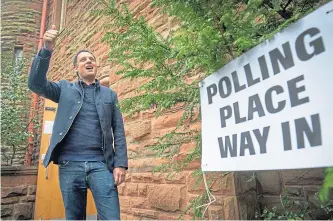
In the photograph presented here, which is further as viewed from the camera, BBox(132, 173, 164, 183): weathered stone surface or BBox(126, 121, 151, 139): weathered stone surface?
BBox(126, 121, 151, 139): weathered stone surface

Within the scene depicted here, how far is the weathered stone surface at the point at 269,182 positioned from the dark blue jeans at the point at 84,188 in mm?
959

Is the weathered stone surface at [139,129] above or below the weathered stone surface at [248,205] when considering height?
above

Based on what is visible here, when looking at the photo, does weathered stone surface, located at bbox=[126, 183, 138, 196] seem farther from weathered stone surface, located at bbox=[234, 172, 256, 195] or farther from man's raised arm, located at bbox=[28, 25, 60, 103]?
man's raised arm, located at bbox=[28, 25, 60, 103]

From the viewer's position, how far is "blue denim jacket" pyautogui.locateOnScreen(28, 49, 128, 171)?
1876 millimetres

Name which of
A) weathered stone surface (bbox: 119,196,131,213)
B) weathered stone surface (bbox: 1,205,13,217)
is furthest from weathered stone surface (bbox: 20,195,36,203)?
weathered stone surface (bbox: 119,196,131,213)

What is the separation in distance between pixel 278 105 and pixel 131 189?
2.42 meters

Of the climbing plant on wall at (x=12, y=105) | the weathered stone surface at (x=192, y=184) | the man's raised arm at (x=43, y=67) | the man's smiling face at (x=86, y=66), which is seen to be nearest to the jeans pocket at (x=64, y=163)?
the man's raised arm at (x=43, y=67)

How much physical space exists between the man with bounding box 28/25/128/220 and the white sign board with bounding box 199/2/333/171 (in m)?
1.05

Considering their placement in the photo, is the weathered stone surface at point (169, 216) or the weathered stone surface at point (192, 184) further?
the weathered stone surface at point (169, 216)

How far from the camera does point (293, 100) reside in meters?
0.76

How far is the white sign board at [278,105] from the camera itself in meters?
0.70

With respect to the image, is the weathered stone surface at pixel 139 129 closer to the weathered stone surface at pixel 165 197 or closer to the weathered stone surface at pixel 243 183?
the weathered stone surface at pixel 165 197

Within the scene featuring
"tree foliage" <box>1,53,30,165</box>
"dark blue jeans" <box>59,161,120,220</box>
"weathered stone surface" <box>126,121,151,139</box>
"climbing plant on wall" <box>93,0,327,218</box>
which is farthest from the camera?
"tree foliage" <box>1,53,30,165</box>

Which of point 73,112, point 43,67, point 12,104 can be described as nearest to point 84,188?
point 73,112
